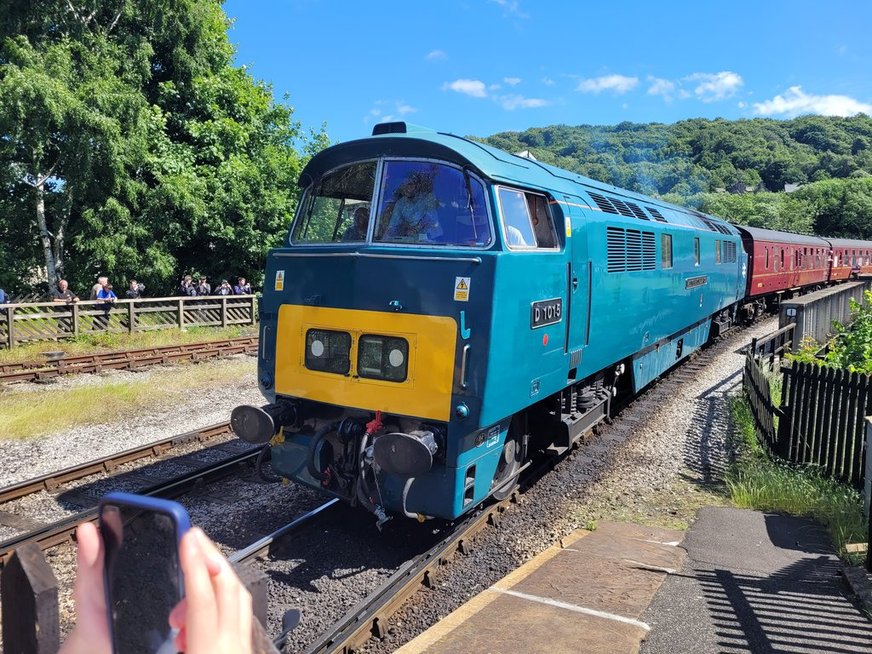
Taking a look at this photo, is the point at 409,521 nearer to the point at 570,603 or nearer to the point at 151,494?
the point at 570,603

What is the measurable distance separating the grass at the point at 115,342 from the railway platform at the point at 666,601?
12.5 meters

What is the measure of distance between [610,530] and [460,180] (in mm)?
3371

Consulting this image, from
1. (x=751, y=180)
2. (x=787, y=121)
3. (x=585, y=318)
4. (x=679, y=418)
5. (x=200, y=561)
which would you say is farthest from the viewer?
(x=787, y=121)

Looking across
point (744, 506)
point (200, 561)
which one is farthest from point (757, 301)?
point (200, 561)

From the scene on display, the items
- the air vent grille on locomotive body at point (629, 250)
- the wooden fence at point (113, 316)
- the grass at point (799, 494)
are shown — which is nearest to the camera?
→ the grass at point (799, 494)

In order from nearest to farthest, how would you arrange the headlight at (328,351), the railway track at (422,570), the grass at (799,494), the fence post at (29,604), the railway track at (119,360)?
the fence post at (29,604)
the railway track at (422,570)
the headlight at (328,351)
the grass at (799,494)
the railway track at (119,360)

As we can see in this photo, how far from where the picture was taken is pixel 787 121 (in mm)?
139375

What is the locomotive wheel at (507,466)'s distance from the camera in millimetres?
5906

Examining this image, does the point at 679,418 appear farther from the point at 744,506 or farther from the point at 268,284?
the point at 268,284

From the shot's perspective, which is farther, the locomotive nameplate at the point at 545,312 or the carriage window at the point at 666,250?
the carriage window at the point at 666,250

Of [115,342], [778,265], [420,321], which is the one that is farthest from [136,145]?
[778,265]

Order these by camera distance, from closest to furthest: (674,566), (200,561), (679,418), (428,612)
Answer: (200,561) < (428,612) < (674,566) < (679,418)

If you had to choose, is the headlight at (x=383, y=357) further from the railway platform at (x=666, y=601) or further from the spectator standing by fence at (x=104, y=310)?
the spectator standing by fence at (x=104, y=310)

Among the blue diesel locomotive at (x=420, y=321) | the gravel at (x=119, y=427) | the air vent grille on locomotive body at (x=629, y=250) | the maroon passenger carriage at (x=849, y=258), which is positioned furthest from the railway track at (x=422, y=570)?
the maroon passenger carriage at (x=849, y=258)
